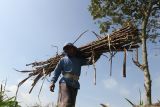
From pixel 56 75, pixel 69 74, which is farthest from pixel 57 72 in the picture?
pixel 69 74

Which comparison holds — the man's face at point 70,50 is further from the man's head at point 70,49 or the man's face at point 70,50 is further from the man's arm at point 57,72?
the man's arm at point 57,72

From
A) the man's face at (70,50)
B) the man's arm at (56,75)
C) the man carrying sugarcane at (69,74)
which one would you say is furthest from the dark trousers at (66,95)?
the man's face at (70,50)

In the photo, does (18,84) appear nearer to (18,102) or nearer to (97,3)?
(18,102)

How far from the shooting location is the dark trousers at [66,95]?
6.41 meters

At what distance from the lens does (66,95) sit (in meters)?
6.50

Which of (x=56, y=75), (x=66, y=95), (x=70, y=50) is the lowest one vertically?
(x=66, y=95)

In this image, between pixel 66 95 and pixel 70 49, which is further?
pixel 70 49

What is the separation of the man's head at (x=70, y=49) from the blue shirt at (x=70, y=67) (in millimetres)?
84

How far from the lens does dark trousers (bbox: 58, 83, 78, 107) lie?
6.41m

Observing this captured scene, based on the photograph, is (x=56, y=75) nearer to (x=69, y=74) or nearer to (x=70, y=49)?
(x=69, y=74)

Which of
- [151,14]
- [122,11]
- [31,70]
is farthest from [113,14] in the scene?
[31,70]

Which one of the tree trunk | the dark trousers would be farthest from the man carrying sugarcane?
the tree trunk

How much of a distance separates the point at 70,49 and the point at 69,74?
0.53 metres

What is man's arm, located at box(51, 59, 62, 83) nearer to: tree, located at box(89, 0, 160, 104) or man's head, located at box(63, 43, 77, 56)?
man's head, located at box(63, 43, 77, 56)
